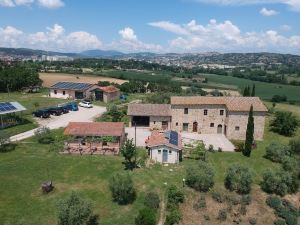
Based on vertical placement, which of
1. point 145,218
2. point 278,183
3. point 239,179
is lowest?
point 278,183

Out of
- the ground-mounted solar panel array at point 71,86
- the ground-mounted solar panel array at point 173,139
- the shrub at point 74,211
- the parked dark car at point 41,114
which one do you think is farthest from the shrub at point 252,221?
the ground-mounted solar panel array at point 71,86

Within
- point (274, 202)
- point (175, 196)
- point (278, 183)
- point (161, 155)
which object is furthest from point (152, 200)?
point (278, 183)

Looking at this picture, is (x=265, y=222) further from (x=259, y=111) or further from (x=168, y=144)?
(x=259, y=111)

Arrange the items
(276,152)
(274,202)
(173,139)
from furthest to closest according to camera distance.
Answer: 1. (276,152)
2. (173,139)
3. (274,202)

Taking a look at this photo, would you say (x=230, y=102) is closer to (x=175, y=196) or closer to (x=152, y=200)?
(x=175, y=196)

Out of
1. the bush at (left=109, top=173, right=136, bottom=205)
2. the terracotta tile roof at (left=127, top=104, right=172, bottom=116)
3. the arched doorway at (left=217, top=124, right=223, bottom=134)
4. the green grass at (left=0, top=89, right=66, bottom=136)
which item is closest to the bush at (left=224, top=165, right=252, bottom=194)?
the bush at (left=109, top=173, right=136, bottom=205)

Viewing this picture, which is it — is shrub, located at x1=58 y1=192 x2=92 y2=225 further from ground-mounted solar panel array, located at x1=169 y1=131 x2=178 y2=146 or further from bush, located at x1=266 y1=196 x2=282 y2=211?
bush, located at x1=266 y1=196 x2=282 y2=211

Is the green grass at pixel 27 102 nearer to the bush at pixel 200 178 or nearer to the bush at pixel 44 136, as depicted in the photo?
the bush at pixel 44 136
